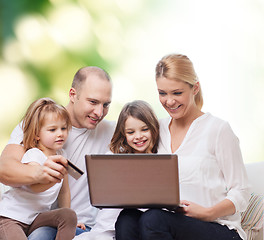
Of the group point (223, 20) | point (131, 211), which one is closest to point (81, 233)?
point (131, 211)

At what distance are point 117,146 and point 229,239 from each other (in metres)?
0.71

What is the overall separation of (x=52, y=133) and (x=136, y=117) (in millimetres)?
403

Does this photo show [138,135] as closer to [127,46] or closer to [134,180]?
[134,180]

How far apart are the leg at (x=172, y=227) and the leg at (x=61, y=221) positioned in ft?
1.15

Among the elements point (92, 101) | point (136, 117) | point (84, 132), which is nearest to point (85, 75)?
point (92, 101)

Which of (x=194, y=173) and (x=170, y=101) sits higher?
(x=170, y=101)

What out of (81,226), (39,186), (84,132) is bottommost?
(81,226)

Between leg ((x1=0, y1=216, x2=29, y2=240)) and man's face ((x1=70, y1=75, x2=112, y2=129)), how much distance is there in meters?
0.61

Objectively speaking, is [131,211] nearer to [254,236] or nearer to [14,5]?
[254,236]

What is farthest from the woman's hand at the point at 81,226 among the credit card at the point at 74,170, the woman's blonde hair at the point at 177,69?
the woman's blonde hair at the point at 177,69

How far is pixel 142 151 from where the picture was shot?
2305 mm

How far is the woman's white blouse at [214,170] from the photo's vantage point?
209 centimetres

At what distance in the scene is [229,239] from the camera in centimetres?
201

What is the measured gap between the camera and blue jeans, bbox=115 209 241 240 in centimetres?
188
